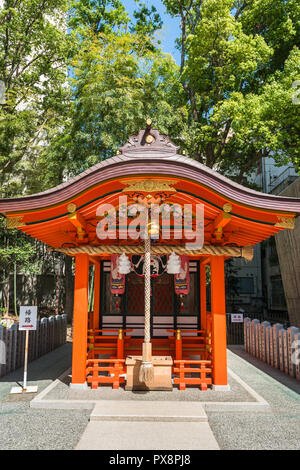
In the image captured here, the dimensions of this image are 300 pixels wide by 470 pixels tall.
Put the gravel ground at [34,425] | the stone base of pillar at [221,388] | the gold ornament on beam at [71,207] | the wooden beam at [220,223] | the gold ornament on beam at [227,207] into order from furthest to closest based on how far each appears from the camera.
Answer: the stone base of pillar at [221,388], the wooden beam at [220,223], the gold ornament on beam at [71,207], the gold ornament on beam at [227,207], the gravel ground at [34,425]

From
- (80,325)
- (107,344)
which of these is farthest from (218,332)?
(107,344)

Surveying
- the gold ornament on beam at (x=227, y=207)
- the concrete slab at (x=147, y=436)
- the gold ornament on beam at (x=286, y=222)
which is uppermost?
the gold ornament on beam at (x=227, y=207)

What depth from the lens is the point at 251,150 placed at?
17.7 metres

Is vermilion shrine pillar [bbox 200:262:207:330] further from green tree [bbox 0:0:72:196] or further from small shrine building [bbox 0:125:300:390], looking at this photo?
green tree [bbox 0:0:72:196]

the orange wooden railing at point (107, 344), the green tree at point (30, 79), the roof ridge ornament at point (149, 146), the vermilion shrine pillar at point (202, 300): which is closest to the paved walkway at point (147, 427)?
the orange wooden railing at point (107, 344)

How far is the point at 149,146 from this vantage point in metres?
6.06

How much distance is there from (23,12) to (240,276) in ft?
81.7

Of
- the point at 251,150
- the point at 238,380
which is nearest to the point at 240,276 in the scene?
the point at 251,150

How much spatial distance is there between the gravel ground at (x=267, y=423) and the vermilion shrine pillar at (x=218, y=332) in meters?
1.03

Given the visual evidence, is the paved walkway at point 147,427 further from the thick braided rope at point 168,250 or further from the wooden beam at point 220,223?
the wooden beam at point 220,223

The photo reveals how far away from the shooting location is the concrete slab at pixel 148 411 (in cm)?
537

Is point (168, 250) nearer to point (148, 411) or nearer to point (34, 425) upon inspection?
point (148, 411)

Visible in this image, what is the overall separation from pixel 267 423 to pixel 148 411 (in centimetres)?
203

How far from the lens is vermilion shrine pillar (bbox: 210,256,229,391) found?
6898mm
